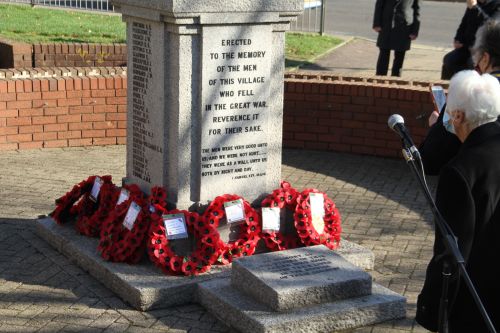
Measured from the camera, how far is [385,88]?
32.8 feet

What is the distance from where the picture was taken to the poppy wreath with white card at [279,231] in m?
6.80

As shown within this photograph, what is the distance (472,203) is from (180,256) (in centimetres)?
292

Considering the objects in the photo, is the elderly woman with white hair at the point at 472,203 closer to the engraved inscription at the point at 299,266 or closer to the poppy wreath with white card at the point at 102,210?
the engraved inscription at the point at 299,266

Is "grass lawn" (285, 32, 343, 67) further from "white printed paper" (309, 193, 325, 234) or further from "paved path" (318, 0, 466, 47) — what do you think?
"white printed paper" (309, 193, 325, 234)

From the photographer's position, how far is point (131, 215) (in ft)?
21.7

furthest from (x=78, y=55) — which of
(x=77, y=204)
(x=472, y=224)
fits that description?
(x=472, y=224)

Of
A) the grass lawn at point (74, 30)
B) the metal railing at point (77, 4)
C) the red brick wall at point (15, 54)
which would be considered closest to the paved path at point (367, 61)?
the grass lawn at point (74, 30)

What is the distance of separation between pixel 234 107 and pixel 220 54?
402mm

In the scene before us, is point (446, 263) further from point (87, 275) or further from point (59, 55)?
point (59, 55)

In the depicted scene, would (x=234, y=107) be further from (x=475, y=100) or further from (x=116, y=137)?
(x=116, y=137)

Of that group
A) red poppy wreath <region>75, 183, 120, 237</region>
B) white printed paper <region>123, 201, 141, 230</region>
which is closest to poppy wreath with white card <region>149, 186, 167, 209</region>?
white printed paper <region>123, 201, 141, 230</region>

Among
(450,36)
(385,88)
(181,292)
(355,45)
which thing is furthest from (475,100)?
(450,36)

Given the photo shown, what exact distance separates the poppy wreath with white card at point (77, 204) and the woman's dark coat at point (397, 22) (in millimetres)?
6695

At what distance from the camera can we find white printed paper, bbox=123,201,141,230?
6.58 meters
